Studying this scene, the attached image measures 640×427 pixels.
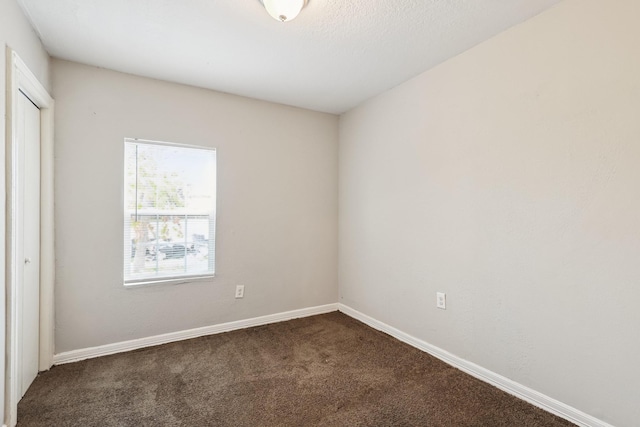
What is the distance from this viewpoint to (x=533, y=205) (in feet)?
6.30

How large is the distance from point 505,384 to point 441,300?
669 millimetres

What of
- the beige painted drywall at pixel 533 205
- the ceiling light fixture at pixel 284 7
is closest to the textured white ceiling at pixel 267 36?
the ceiling light fixture at pixel 284 7

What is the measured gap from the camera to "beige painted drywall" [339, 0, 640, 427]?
1.58 metres

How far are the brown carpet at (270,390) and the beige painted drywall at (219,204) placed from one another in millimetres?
399

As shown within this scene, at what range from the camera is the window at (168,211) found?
2.69m

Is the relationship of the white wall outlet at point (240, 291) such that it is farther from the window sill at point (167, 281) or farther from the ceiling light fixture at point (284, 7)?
the ceiling light fixture at point (284, 7)

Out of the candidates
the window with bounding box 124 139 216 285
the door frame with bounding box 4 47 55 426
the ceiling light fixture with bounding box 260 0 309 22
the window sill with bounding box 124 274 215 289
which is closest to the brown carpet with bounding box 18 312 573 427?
the door frame with bounding box 4 47 55 426

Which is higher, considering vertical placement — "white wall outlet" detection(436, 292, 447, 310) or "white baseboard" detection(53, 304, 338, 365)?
"white wall outlet" detection(436, 292, 447, 310)

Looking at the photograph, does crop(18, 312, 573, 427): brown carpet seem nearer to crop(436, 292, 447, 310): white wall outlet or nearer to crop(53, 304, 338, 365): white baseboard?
crop(53, 304, 338, 365): white baseboard

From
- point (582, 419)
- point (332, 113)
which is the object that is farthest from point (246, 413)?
point (332, 113)

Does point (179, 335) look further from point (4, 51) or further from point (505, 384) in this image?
point (505, 384)

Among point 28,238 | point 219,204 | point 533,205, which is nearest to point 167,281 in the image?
point 219,204

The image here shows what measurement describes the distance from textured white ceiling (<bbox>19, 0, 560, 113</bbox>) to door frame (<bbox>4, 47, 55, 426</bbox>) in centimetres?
42

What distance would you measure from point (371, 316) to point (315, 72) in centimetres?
244
